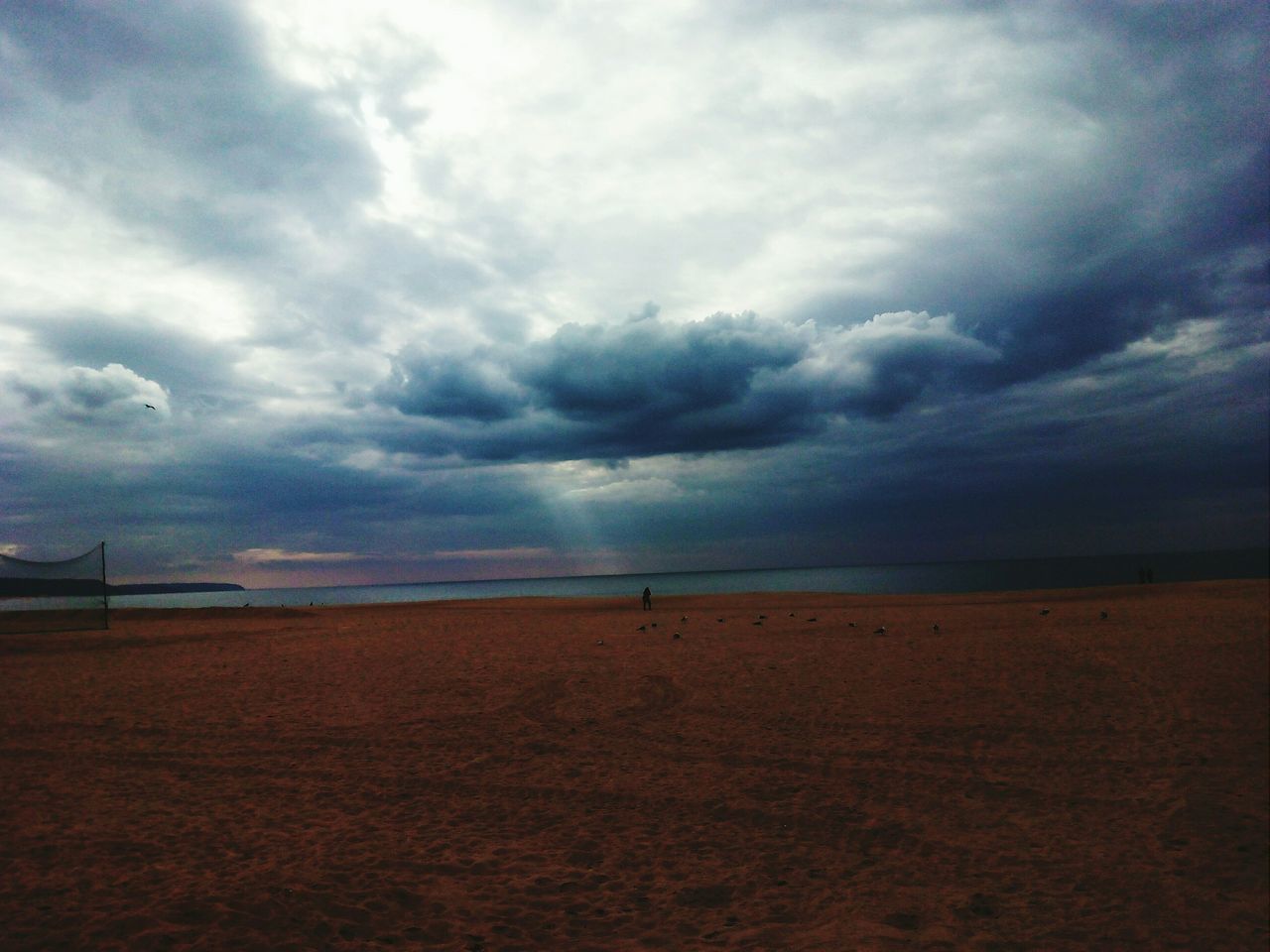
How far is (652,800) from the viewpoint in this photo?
440 inches

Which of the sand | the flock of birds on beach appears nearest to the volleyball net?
the sand

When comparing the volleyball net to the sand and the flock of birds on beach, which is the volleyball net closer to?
the sand

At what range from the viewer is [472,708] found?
55.2 ft

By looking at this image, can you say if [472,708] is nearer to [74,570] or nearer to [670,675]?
[670,675]

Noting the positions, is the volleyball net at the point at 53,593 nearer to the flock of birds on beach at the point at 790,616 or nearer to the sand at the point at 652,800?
the sand at the point at 652,800

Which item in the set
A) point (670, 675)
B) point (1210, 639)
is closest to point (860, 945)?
point (670, 675)

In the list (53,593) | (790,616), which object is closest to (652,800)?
(790,616)

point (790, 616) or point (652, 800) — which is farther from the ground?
point (652, 800)

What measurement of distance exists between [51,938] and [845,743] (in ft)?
39.0

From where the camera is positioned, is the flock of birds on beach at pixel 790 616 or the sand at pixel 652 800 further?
the flock of birds on beach at pixel 790 616

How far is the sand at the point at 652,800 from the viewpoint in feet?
25.0

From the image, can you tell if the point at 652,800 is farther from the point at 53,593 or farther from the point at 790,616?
the point at 53,593

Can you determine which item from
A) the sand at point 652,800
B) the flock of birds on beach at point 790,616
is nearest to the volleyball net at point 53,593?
the sand at point 652,800

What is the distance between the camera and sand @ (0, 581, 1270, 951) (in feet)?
25.0
